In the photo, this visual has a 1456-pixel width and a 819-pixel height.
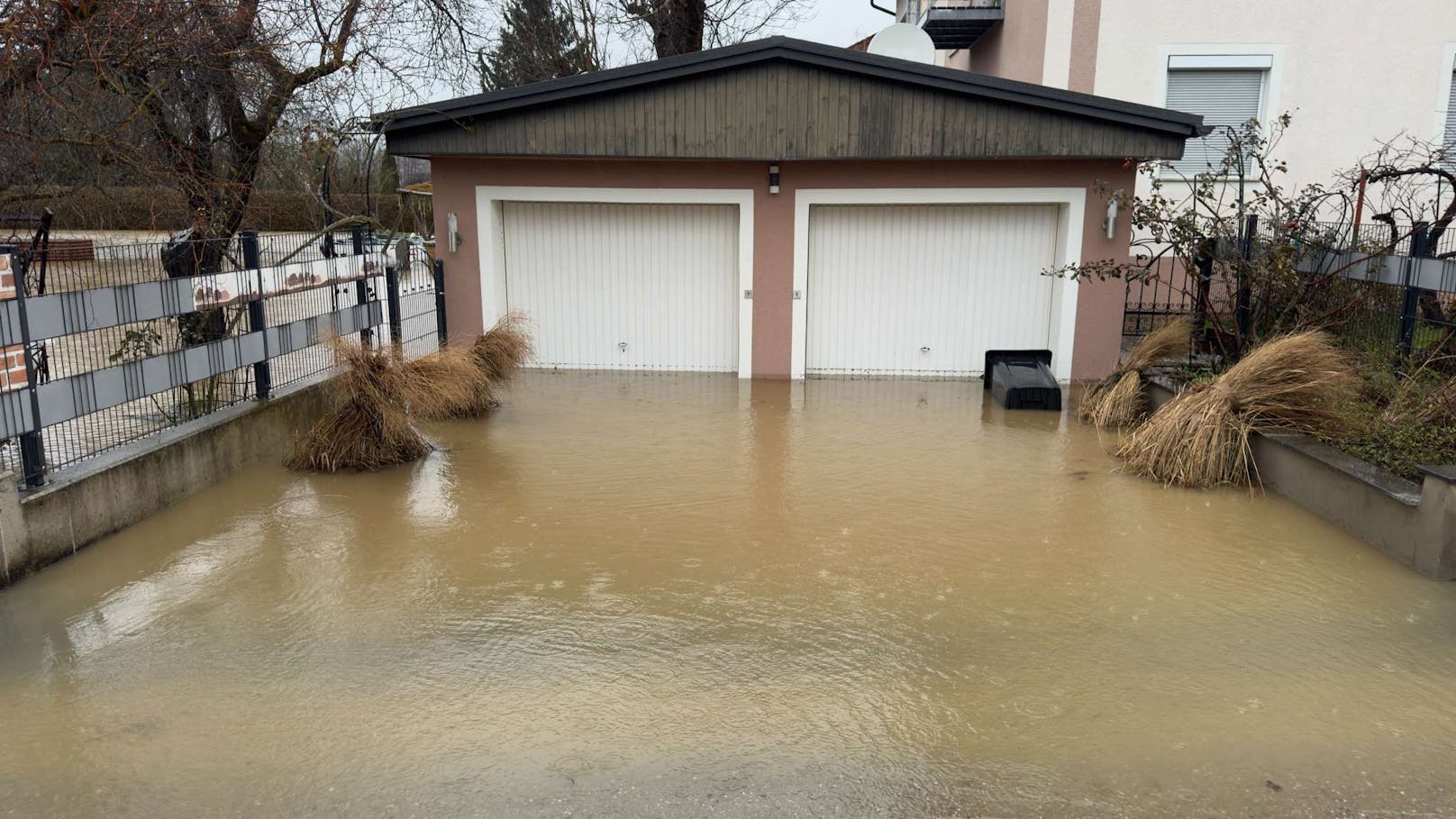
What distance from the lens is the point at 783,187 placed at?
10.2 meters

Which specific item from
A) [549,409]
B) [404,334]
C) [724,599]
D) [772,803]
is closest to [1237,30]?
[549,409]

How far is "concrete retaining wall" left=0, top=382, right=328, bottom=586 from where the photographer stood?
4.94 meters

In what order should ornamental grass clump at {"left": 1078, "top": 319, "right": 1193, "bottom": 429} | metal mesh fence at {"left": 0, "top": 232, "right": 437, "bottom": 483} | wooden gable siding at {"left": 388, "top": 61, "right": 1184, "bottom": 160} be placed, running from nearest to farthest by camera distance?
metal mesh fence at {"left": 0, "top": 232, "right": 437, "bottom": 483} < ornamental grass clump at {"left": 1078, "top": 319, "right": 1193, "bottom": 429} < wooden gable siding at {"left": 388, "top": 61, "right": 1184, "bottom": 160}

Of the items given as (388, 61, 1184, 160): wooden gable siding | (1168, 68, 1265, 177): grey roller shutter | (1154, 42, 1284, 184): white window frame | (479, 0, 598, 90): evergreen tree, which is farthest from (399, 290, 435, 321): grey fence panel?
(479, 0, 598, 90): evergreen tree

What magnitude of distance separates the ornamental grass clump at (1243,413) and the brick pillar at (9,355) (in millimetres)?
6756

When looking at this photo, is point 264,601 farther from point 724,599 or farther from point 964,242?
point 964,242

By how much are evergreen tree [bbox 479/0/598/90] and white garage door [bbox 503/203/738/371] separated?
37.1 feet

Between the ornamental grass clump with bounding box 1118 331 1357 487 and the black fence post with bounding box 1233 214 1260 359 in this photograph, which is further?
the black fence post with bounding box 1233 214 1260 359

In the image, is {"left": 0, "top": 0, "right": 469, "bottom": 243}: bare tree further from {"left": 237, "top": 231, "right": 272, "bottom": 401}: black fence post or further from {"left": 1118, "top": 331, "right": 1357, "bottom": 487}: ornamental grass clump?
{"left": 1118, "top": 331, "right": 1357, "bottom": 487}: ornamental grass clump

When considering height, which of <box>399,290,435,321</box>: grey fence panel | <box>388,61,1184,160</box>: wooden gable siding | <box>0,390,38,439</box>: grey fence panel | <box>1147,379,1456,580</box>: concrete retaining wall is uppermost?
<box>388,61,1184,160</box>: wooden gable siding

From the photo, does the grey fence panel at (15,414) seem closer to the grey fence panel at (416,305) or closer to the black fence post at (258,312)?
the black fence post at (258,312)

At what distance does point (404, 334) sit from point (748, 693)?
753 centimetres

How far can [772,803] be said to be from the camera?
324cm

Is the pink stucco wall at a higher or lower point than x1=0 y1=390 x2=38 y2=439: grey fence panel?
higher
